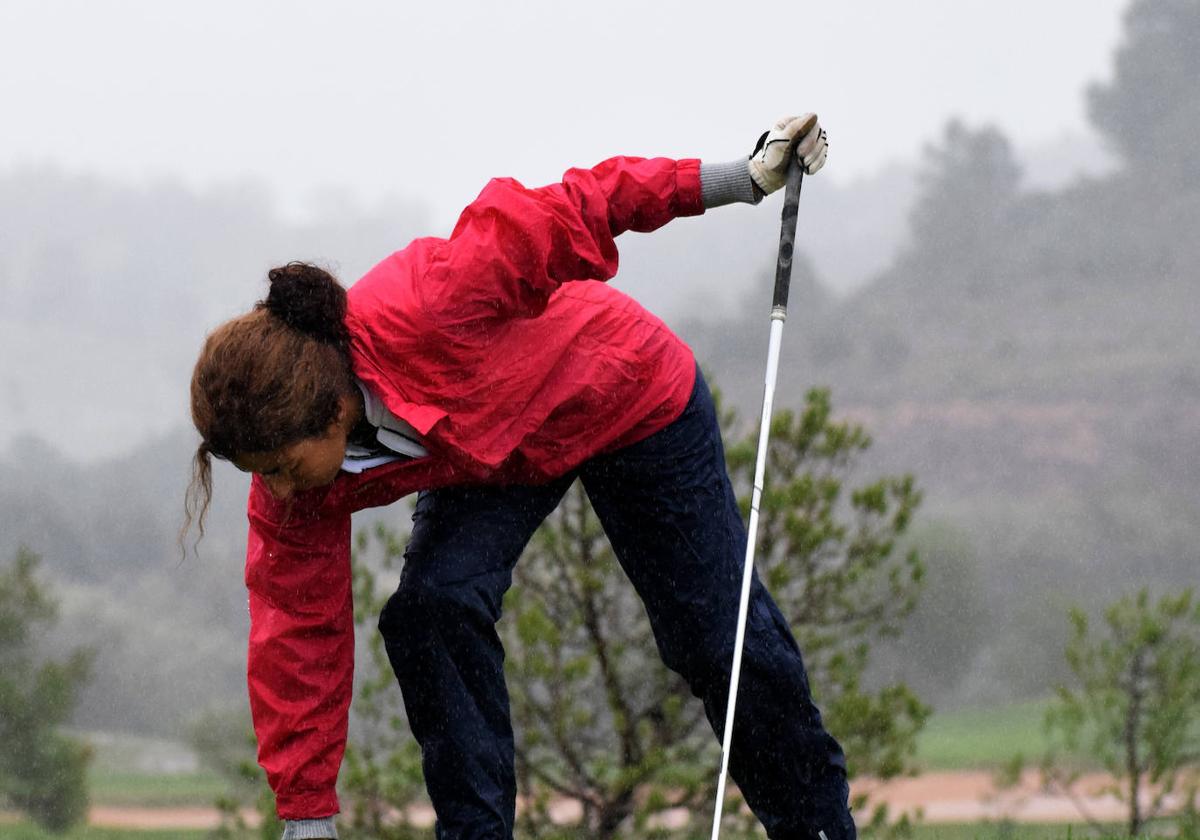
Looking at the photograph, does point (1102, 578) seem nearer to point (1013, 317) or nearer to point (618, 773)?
point (1013, 317)

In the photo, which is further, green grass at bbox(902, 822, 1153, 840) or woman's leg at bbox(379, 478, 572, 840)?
green grass at bbox(902, 822, 1153, 840)

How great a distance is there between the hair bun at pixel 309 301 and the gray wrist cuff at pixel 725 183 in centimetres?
73

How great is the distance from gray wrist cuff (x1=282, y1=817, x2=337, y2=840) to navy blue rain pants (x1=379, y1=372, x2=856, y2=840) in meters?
0.22

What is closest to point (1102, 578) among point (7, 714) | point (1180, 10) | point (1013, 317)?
point (1013, 317)

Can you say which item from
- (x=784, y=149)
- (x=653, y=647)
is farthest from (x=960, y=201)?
(x=784, y=149)

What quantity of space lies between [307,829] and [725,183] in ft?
4.81

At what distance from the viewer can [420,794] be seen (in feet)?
17.4

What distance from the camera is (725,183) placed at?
9.76 feet

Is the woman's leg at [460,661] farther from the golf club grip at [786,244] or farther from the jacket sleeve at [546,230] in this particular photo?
the golf club grip at [786,244]

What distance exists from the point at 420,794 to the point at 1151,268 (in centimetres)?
1671

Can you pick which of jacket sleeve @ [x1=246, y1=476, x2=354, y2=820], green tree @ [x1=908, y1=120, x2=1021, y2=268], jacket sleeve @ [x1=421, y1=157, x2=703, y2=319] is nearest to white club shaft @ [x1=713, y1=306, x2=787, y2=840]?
jacket sleeve @ [x1=421, y1=157, x2=703, y2=319]

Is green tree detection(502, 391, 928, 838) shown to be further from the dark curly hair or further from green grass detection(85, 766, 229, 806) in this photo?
green grass detection(85, 766, 229, 806)

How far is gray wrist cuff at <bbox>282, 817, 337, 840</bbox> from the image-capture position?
2904mm

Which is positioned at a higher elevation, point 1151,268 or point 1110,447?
point 1151,268
